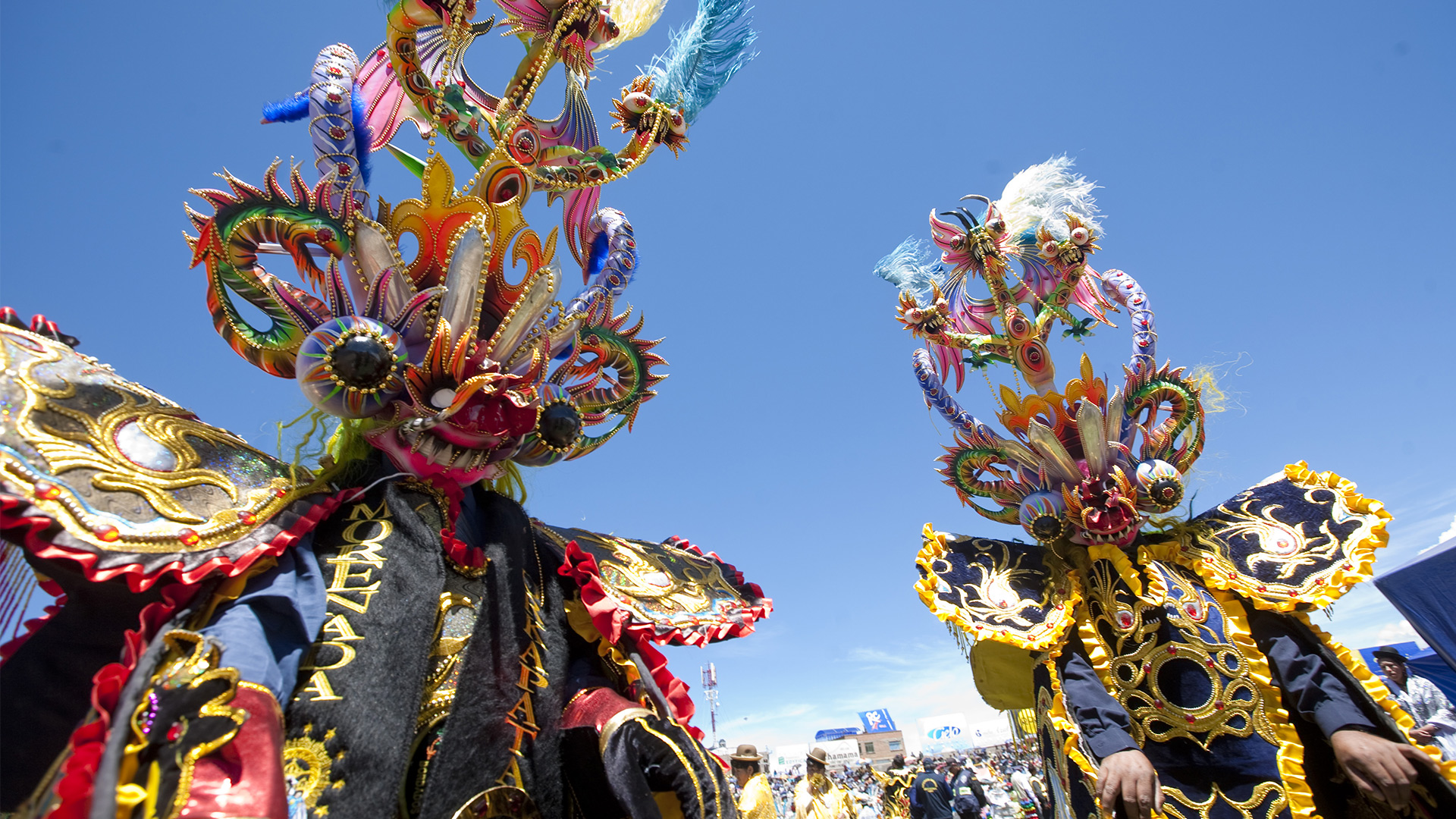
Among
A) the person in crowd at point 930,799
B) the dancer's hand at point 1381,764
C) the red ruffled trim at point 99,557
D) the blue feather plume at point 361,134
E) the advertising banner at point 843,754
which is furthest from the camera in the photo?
the advertising banner at point 843,754

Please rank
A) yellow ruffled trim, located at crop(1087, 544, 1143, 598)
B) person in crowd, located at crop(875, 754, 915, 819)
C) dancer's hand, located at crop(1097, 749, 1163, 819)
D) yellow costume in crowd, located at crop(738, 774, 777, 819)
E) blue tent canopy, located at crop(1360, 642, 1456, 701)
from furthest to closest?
person in crowd, located at crop(875, 754, 915, 819) → blue tent canopy, located at crop(1360, 642, 1456, 701) → yellow costume in crowd, located at crop(738, 774, 777, 819) → yellow ruffled trim, located at crop(1087, 544, 1143, 598) → dancer's hand, located at crop(1097, 749, 1163, 819)

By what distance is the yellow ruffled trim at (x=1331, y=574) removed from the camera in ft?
10.5

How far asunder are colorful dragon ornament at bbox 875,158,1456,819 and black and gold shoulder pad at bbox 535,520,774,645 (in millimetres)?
1169

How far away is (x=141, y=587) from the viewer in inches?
59.4

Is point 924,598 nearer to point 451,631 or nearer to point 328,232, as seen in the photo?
point 451,631

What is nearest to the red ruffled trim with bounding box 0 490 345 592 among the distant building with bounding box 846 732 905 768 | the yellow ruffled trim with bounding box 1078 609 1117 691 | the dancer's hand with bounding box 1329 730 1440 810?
the yellow ruffled trim with bounding box 1078 609 1117 691

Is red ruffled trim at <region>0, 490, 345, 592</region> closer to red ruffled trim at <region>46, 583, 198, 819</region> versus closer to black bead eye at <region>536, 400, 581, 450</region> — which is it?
red ruffled trim at <region>46, 583, 198, 819</region>

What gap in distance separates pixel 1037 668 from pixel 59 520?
11.6 feet

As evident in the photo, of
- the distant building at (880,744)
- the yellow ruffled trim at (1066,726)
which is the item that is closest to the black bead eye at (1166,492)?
the yellow ruffled trim at (1066,726)

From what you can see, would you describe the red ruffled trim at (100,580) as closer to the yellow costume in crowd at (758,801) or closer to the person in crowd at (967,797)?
the yellow costume in crowd at (758,801)

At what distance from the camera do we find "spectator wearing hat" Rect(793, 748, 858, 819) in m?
6.94

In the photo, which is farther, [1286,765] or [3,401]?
[1286,765]

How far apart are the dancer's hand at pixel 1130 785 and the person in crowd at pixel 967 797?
5.99 metres

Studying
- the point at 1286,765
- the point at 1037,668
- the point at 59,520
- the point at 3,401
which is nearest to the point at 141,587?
the point at 59,520
